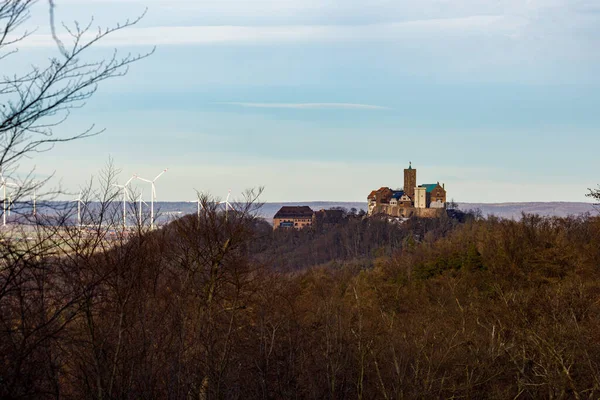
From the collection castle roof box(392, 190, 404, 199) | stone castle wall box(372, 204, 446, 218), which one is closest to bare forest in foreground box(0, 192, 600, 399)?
stone castle wall box(372, 204, 446, 218)

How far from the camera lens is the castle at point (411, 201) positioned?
17388 cm

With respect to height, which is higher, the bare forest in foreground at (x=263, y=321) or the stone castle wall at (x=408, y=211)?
the stone castle wall at (x=408, y=211)

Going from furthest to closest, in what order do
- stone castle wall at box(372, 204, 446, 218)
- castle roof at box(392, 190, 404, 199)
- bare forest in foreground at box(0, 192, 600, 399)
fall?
castle roof at box(392, 190, 404, 199) → stone castle wall at box(372, 204, 446, 218) → bare forest in foreground at box(0, 192, 600, 399)

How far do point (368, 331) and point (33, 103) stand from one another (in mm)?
32990

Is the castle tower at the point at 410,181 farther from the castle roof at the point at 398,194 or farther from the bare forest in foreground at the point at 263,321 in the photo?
the bare forest in foreground at the point at 263,321

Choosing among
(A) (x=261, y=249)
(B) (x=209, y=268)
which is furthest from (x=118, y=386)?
(A) (x=261, y=249)

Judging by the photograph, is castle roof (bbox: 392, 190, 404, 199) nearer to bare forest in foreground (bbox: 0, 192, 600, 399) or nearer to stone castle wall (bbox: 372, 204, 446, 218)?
stone castle wall (bbox: 372, 204, 446, 218)

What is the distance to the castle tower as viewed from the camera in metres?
188

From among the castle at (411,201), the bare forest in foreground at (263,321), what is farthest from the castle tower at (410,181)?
the bare forest in foreground at (263,321)

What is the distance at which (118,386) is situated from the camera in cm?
1429

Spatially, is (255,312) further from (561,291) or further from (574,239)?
(574,239)

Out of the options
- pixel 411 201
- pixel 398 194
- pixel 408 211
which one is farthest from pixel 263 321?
pixel 398 194

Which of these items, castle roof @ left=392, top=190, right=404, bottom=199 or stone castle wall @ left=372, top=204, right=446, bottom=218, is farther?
castle roof @ left=392, top=190, right=404, bottom=199

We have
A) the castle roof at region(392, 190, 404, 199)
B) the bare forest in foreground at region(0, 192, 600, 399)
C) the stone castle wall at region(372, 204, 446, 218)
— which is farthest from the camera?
the castle roof at region(392, 190, 404, 199)
